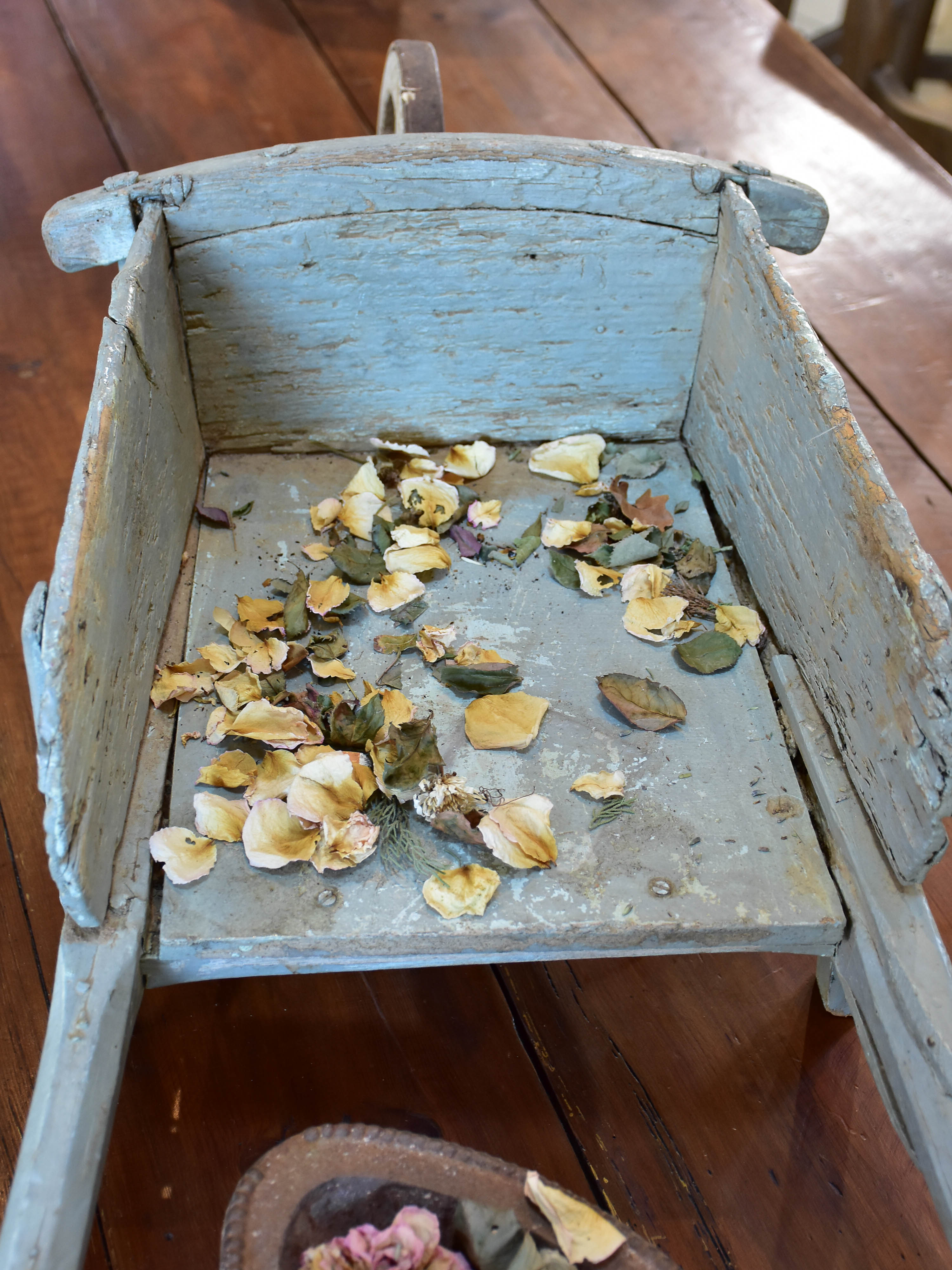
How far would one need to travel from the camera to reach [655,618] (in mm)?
887

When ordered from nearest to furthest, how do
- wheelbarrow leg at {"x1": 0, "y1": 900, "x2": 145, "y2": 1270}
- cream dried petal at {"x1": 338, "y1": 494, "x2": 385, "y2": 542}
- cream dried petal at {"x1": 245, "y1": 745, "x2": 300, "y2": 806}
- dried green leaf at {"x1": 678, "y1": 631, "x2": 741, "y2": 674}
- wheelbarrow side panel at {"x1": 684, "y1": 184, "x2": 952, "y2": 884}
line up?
1. wheelbarrow leg at {"x1": 0, "y1": 900, "x2": 145, "y2": 1270}
2. wheelbarrow side panel at {"x1": 684, "y1": 184, "x2": 952, "y2": 884}
3. cream dried petal at {"x1": 245, "y1": 745, "x2": 300, "y2": 806}
4. dried green leaf at {"x1": 678, "y1": 631, "x2": 741, "y2": 674}
5. cream dried petal at {"x1": 338, "y1": 494, "x2": 385, "y2": 542}

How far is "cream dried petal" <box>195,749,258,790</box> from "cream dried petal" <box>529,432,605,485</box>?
16.8 inches

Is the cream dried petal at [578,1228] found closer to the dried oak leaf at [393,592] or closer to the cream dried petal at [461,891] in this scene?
the cream dried petal at [461,891]

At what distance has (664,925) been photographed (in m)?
0.69

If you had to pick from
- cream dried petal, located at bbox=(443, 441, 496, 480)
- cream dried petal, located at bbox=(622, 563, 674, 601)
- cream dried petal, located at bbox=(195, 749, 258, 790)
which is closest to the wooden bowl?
cream dried petal, located at bbox=(195, 749, 258, 790)

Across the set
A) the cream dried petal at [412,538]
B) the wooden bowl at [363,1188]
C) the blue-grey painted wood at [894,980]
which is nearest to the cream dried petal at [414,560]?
the cream dried petal at [412,538]

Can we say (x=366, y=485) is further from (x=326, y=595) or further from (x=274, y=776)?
(x=274, y=776)

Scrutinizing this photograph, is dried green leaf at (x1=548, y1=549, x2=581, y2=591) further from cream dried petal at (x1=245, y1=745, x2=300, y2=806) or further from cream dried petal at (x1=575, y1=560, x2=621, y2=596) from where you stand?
cream dried petal at (x1=245, y1=745, x2=300, y2=806)

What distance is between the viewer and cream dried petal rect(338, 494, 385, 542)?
962 millimetres

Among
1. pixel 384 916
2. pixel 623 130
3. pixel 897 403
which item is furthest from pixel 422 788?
pixel 623 130

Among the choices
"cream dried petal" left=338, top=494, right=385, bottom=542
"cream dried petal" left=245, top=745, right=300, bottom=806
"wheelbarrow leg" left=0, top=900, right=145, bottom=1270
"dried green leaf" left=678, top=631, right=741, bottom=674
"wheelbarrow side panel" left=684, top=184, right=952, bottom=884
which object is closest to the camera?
"wheelbarrow leg" left=0, top=900, right=145, bottom=1270

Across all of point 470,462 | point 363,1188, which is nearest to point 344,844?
point 363,1188

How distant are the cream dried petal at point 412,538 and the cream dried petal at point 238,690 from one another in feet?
0.62

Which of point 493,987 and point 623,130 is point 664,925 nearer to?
point 493,987
